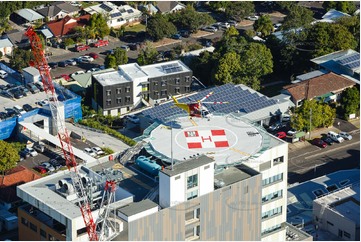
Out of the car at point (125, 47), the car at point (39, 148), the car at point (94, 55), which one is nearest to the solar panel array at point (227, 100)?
the car at point (39, 148)

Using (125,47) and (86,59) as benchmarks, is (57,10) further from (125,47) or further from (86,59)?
(86,59)

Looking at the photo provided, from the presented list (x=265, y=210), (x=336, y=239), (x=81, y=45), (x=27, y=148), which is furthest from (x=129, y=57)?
(x=265, y=210)

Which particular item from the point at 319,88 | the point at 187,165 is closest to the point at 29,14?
the point at 319,88

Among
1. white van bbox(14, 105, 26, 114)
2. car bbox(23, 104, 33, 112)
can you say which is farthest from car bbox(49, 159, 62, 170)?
car bbox(23, 104, 33, 112)

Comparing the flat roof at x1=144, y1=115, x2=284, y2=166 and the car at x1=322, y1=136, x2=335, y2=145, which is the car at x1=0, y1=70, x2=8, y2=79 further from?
the flat roof at x1=144, y1=115, x2=284, y2=166

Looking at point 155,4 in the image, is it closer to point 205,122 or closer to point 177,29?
point 177,29

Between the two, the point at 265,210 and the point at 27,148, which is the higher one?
the point at 265,210
